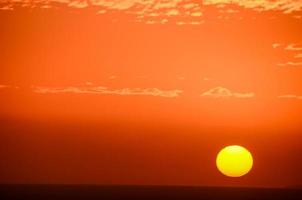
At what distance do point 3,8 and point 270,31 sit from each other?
2360mm

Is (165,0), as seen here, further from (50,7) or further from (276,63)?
(276,63)

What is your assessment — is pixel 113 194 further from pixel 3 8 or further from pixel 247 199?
pixel 3 8

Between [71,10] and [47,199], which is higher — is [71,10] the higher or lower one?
the higher one

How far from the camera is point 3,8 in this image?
14.9 ft

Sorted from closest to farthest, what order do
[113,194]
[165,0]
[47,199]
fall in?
[165,0], [47,199], [113,194]

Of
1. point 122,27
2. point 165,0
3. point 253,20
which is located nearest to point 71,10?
point 122,27

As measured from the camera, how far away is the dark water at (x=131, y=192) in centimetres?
521

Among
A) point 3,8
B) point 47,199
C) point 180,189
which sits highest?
point 3,8

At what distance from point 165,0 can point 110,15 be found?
1.72ft

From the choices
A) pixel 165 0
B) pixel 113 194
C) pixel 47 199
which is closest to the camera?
pixel 165 0

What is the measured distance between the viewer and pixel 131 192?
5.93 metres

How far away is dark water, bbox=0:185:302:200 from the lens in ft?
17.1

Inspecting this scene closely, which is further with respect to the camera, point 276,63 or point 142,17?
point 276,63

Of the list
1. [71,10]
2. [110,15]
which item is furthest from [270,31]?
[71,10]
